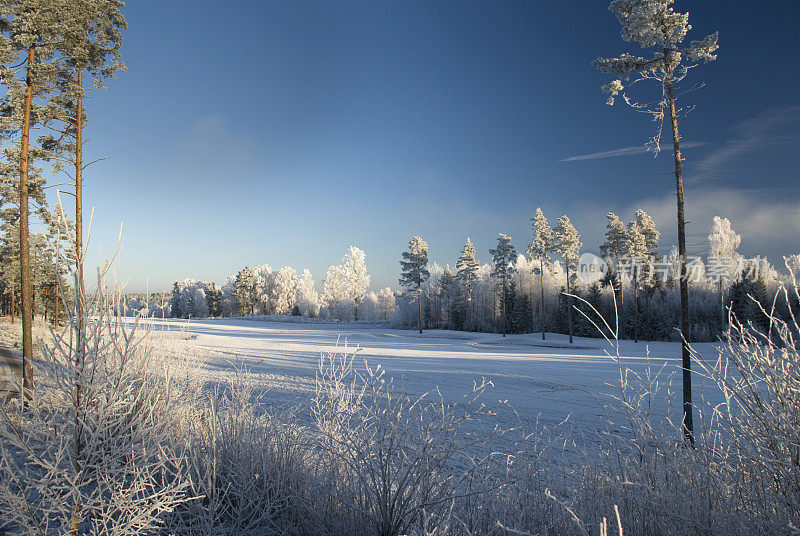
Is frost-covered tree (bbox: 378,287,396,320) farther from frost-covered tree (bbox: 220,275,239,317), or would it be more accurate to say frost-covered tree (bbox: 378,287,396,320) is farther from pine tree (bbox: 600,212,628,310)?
pine tree (bbox: 600,212,628,310)

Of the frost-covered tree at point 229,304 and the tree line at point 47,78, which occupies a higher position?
the tree line at point 47,78

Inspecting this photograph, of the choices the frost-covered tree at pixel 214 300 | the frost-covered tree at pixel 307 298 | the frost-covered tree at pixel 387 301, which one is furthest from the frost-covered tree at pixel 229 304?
the frost-covered tree at pixel 387 301

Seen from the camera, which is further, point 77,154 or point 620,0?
point 77,154

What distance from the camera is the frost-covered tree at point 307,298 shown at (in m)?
76.3

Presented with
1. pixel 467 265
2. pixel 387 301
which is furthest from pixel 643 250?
pixel 387 301

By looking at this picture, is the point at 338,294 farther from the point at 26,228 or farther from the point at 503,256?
the point at 26,228

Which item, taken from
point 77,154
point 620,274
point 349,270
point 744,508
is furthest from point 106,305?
point 349,270

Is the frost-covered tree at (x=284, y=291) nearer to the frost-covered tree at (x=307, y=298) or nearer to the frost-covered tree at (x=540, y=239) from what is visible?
the frost-covered tree at (x=307, y=298)

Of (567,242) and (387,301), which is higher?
(567,242)

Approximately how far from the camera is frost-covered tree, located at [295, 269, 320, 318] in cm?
7631

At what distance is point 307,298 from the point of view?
254 ft

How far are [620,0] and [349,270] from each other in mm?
65404

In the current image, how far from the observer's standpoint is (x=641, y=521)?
286 cm

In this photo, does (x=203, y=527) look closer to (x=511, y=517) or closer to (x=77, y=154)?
(x=511, y=517)
